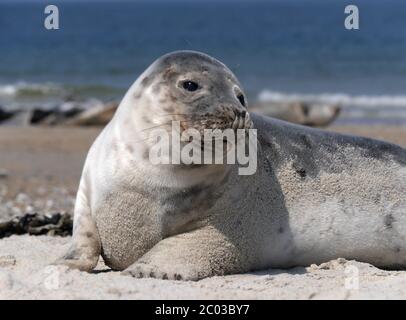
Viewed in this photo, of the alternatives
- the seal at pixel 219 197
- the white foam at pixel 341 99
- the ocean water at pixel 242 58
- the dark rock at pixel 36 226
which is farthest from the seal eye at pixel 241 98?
the white foam at pixel 341 99

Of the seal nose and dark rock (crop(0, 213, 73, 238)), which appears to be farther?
dark rock (crop(0, 213, 73, 238))

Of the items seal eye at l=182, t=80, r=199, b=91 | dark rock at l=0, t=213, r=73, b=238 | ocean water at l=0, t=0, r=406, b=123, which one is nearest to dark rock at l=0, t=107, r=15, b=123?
ocean water at l=0, t=0, r=406, b=123

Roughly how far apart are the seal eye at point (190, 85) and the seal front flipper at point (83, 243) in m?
1.02

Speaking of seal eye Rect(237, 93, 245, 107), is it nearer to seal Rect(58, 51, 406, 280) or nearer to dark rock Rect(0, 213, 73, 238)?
seal Rect(58, 51, 406, 280)

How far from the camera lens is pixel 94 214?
5.10 meters

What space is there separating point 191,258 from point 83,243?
664 millimetres

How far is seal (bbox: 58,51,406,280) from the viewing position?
4.75 metres

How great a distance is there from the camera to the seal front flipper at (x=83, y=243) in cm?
496

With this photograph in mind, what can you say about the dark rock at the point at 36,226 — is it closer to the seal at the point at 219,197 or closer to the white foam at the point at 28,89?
the seal at the point at 219,197

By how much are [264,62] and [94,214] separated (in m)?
30.9

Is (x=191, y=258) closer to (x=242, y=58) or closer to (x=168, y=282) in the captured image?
(x=168, y=282)

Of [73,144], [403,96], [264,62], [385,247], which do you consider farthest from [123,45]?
[385,247]

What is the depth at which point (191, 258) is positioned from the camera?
16.0 ft

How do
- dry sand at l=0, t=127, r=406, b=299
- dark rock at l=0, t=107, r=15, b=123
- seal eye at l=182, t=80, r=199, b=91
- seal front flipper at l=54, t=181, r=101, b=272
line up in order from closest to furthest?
dry sand at l=0, t=127, r=406, b=299
seal eye at l=182, t=80, r=199, b=91
seal front flipper at l=54, t=181, r=101, b=272
dark rock at l=0, t=107, r=15, b=123
